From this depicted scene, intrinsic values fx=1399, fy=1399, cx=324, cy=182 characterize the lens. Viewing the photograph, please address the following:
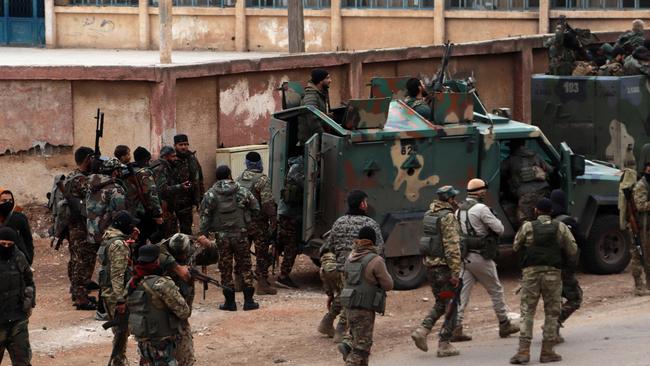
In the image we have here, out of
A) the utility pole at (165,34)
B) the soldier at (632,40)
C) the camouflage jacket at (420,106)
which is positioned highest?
the utility pole at (165,34)

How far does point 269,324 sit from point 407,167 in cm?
244

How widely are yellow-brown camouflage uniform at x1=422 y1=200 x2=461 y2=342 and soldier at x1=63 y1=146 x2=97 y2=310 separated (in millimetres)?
4032

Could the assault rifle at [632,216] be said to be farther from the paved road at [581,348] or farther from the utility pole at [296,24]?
the utility pole at [296,24]

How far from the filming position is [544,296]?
11906 mm

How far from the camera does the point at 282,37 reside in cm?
3356

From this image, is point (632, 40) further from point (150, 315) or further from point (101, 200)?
point (150, 315)

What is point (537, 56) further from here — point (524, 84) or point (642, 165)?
point (642, 165)

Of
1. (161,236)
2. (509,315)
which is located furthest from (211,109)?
(509,315)

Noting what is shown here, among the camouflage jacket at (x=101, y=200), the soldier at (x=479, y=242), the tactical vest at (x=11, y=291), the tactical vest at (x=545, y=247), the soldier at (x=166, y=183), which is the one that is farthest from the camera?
the soldier at (x=166, y=183)

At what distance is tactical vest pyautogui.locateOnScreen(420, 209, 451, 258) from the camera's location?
12.2 metres

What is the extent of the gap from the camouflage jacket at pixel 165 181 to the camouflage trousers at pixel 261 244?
1.16 m

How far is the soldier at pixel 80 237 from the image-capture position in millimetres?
14445

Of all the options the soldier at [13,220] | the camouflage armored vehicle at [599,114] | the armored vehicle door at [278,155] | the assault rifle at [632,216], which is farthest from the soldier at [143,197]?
the camouflage armored vehicle at [599,114]

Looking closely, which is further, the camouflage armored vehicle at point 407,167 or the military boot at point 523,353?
the camouflage armored vehicle at point 407,167
